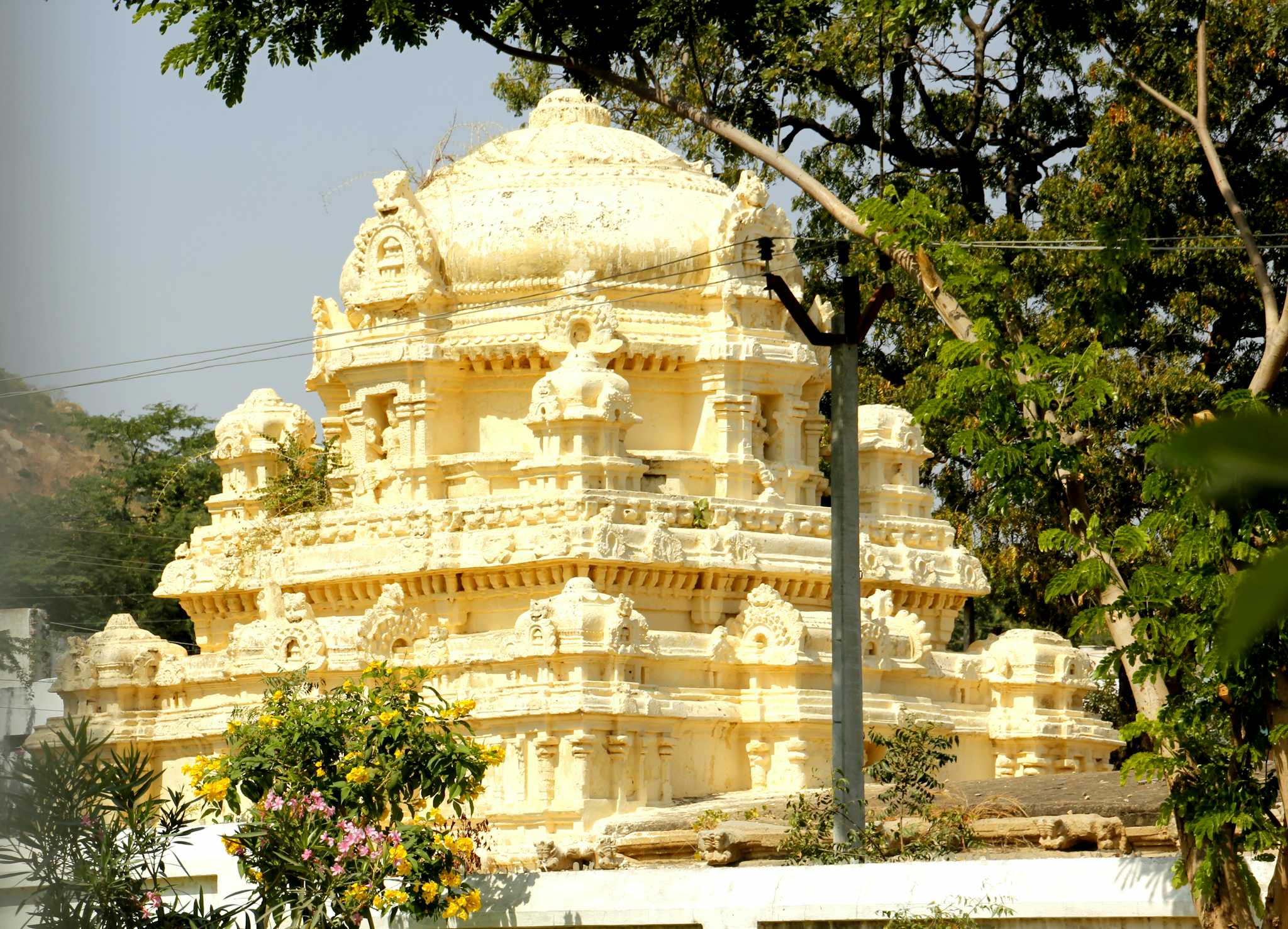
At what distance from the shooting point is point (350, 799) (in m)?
13.7

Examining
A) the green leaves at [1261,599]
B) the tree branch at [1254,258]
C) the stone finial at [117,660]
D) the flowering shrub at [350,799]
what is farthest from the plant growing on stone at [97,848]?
the stone finial at [117,660]

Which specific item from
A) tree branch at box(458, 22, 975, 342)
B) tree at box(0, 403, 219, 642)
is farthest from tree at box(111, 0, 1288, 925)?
tree at box(0, 403, 219, 642)

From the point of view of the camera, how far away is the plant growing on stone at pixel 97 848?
11.3 meters

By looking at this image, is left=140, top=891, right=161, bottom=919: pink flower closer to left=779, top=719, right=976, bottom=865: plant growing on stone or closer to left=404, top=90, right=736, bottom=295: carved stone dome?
left=779, top=719, right=976, bottom=865: plant growing on stone

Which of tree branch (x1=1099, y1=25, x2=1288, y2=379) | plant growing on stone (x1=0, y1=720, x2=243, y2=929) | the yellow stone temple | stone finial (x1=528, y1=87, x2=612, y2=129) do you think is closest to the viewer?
plant growing on stone (x1=0, y1=720, x2=243, y2=929)

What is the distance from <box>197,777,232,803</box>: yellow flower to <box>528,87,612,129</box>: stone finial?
1516 centimetres

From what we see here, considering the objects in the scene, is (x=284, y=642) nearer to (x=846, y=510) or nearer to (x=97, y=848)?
(x=846, y=510)

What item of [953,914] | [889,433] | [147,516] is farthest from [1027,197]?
[953,914]

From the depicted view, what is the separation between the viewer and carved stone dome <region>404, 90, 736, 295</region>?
2602 centimetres

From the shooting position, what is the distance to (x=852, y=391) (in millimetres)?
16453

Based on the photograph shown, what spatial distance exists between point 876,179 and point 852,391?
2041cm

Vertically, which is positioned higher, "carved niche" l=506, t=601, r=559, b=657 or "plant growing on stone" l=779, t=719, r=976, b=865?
"carved niche" l=506, t=601, r=559, b=657

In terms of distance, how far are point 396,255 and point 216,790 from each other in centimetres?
1325

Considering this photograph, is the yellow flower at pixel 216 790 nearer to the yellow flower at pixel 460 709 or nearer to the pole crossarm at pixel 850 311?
the yellow flower at pixel 460 709
